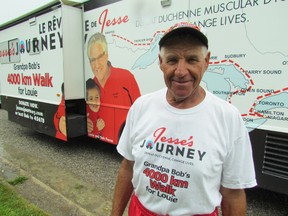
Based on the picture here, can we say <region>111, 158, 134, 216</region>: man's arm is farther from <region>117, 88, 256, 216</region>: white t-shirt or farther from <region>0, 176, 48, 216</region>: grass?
<region>0, 176, 48, 216</region>: grass

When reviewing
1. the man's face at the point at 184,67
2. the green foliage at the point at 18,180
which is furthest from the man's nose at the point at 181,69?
the green foliage at the point at 18,180

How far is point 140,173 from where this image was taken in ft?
4.18

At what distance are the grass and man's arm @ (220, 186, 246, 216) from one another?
2.19m

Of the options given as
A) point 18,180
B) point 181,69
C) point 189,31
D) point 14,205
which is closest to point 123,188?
point 181,69

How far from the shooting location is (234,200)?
1192 millimetres

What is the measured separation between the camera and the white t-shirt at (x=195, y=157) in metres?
1.11

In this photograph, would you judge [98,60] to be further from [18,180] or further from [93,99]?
[18,180]

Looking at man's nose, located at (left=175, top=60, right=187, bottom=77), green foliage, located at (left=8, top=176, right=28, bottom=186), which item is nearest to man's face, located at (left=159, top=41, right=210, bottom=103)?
man's nose, located at (left=175, top=60, right=187, bottom=77)

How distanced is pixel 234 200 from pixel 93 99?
3.91 m

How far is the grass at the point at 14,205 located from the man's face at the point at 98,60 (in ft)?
7.52

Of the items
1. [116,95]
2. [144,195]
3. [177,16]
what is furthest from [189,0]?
[144,195]

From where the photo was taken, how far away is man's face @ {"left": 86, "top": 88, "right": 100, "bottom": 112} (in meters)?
4.70

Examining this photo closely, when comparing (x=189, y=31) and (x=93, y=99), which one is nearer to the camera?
(x=189, y=31)

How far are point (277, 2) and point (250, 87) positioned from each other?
87 centimetres
